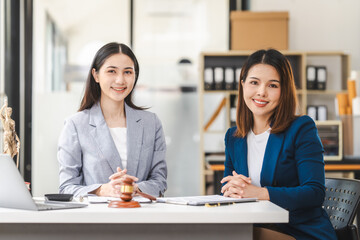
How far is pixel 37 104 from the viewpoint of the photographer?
5340 millimetres

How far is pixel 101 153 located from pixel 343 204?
1032 millimetres

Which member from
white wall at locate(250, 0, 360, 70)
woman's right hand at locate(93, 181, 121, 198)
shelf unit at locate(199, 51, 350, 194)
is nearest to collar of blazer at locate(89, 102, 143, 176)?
woman's right hand at locate(93, 181, 121, 198)

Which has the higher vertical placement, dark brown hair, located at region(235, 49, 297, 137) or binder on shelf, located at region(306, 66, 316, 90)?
binder on shelf, located at region(306, 66, 316, 90)

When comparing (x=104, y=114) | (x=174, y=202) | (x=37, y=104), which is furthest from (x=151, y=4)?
(x=174, y=202)

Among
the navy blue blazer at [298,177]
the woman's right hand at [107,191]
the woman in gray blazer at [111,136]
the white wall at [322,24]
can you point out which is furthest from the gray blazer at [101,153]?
the white wall at [322,24]

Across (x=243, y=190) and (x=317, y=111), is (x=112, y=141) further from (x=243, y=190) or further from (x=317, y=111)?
(x=317, y=111)

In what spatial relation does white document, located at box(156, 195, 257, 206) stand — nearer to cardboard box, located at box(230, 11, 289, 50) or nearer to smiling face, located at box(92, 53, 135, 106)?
smiling face, located at box(92, 53, 135, 106)

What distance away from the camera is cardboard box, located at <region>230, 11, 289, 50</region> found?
4.81m

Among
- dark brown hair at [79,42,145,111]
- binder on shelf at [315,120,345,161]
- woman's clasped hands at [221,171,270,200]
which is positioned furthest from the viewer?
binder on shelf at [315,120,345,161]

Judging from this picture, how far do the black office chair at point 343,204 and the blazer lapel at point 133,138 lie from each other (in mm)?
835

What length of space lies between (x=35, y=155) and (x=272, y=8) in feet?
9.55

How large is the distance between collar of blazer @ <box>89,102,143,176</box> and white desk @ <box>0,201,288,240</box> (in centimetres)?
76

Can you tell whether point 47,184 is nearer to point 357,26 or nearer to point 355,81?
point 355,81

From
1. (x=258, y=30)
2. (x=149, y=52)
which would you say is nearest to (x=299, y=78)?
(x=258, y=30)
